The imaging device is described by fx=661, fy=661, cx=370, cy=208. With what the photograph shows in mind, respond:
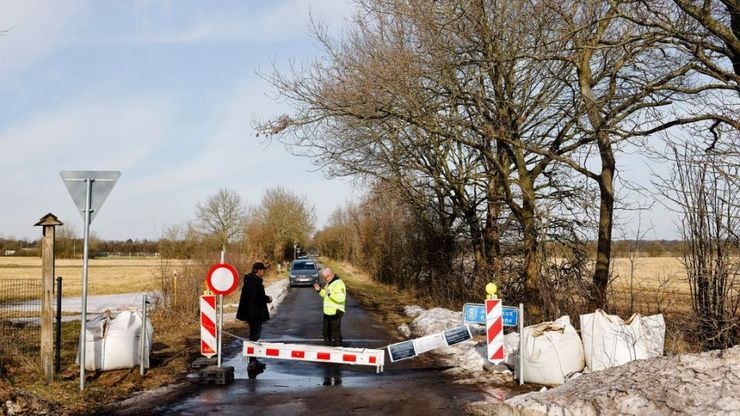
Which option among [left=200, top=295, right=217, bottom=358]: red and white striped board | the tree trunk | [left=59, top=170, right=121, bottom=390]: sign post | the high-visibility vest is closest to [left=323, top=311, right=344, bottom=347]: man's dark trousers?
the high-visibility vest

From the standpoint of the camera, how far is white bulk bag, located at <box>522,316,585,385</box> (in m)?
9.64

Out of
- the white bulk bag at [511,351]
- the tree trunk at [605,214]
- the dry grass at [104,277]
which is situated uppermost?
the tree trunk at [605,214]

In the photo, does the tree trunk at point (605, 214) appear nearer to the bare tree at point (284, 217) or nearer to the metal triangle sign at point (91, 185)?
the metal triangle sign at point (91, 185)

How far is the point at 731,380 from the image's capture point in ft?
20.9

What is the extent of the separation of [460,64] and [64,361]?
9.93 m

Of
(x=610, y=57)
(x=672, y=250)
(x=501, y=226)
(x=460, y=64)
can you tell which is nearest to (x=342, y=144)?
(x=501, y=226)

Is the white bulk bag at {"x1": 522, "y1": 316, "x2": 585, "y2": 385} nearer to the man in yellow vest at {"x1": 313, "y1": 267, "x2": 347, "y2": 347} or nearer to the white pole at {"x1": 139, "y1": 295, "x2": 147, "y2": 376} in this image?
the man in yellow vest at {"x1": 313, "y1": 267, "x2": 347, "y2": 347}

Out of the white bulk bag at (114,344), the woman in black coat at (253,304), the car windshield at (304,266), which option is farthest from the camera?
the car windshield at (304,266)

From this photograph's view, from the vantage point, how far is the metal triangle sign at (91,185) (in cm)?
986

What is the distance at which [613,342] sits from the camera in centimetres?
934

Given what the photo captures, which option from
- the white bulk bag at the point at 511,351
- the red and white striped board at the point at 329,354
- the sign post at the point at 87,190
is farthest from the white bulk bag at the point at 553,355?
the sign post at the point at 87,190

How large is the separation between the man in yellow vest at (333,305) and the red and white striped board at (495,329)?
334cm

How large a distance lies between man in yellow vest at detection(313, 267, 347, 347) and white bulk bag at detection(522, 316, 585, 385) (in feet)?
13.2

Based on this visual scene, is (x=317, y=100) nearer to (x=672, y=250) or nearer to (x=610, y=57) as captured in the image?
(x=610, y=57)
